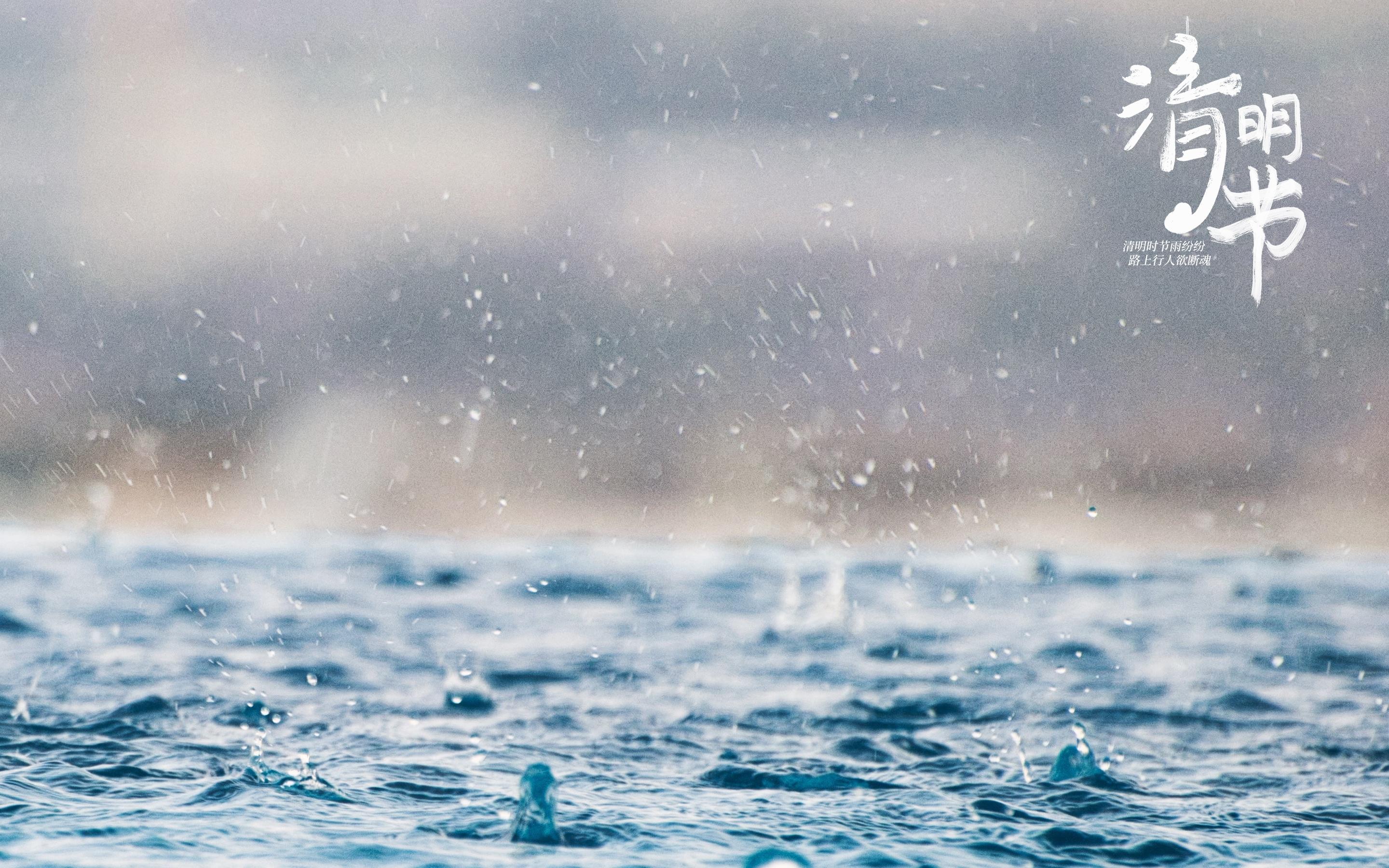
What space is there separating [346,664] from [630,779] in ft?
17.6

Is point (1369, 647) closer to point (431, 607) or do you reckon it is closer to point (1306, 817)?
point (1306, 817)

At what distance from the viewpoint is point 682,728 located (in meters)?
8.81

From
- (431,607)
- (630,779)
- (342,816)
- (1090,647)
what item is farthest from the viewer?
(431,607)

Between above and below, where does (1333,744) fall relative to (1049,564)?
below

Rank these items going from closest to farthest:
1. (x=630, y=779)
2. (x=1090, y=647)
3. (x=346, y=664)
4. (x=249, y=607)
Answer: (x=630, y=779) → (x=346, y=664) → (x=1090, y=647) → (x=249, y=607)

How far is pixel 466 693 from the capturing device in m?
9.92

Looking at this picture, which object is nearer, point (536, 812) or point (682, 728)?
point (536, 812)

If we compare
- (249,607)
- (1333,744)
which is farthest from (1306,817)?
(249,607)

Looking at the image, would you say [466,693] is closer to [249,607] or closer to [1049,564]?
[249,607]

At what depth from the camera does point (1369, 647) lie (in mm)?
14398

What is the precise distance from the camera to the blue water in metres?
5.92

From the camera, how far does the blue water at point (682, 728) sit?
592cm

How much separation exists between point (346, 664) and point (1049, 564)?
1810 cm

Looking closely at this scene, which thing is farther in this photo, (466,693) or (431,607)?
(431,607)
